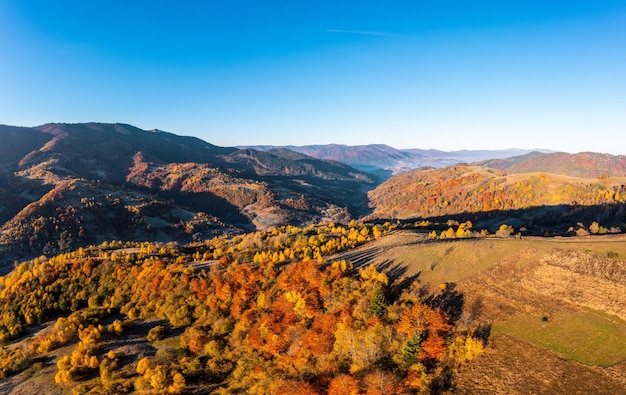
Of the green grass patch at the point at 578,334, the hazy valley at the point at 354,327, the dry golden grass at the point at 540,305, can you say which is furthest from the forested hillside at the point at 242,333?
the green grass patch at the point at 578,334

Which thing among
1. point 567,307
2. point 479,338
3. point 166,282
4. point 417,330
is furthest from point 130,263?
point 567,307

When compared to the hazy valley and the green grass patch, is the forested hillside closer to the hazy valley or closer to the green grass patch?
the hazy valley

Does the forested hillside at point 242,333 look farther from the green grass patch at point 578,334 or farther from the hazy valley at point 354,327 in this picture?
the green grass patch at point 578,334

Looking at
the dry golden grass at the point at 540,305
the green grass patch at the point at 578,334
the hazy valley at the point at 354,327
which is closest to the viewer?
the dry golden grass at the point at 540,305

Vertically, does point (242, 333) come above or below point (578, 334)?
below

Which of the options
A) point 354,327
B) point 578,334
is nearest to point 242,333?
point 354,327

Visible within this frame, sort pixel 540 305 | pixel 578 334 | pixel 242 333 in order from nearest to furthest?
1. pixel 578 334
2. pixel 540 305
3. pixel 242 333

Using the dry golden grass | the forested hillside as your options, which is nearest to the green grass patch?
the dry golden grass

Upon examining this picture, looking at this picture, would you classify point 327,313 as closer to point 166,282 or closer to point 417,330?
point 417,330

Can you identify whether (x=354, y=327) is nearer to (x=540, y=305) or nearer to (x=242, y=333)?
(x=242, y=333)
